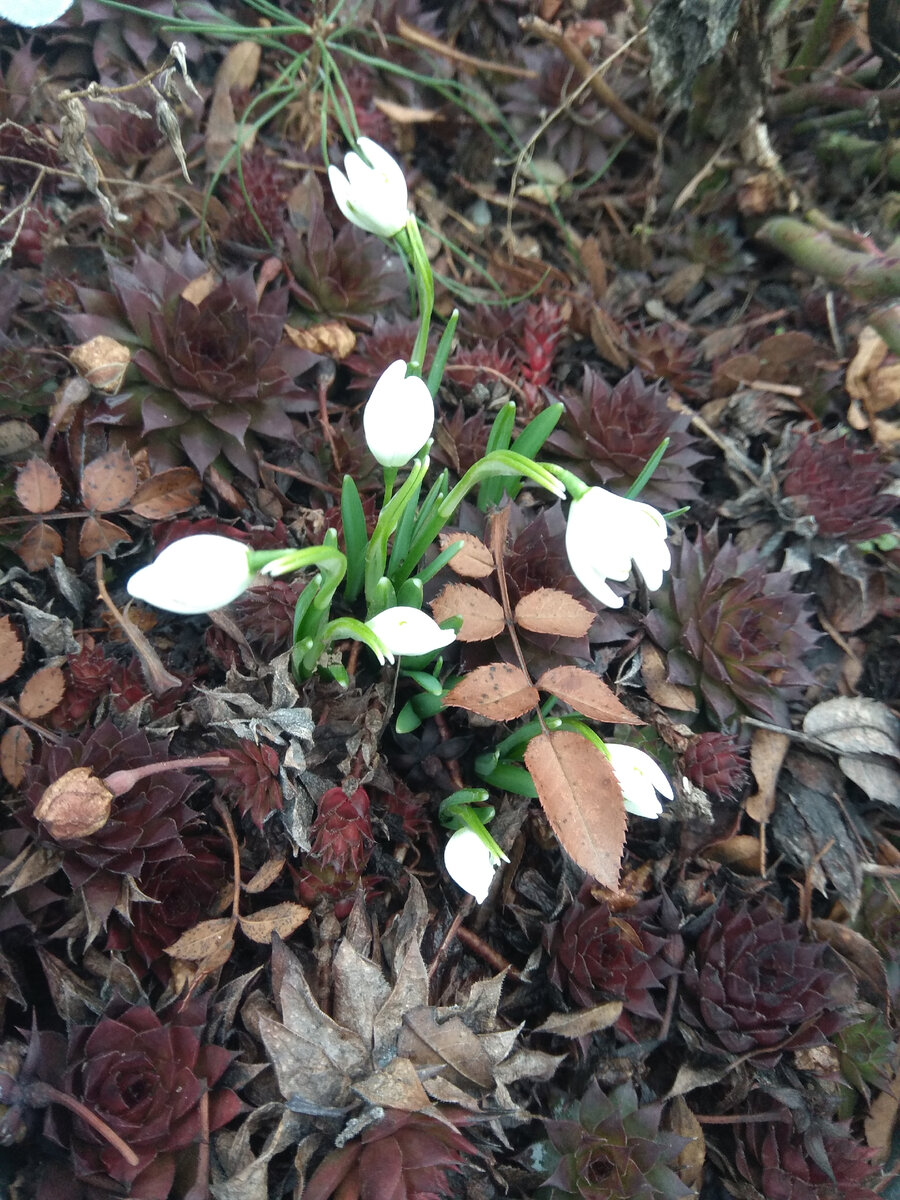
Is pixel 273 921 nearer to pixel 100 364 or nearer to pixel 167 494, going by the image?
pixel 167 494

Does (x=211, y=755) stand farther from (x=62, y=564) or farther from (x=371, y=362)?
(x=371, y=362)

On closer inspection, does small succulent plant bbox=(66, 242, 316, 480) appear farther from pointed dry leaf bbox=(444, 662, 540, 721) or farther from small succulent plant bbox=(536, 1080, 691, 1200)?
small succulent plant bbox=(536, 1080, 691, 1200)

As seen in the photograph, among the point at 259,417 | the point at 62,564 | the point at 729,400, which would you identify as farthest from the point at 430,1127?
the point at 729,400

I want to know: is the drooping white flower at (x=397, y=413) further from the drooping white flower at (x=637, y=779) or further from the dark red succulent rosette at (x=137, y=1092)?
the dark red succulent rosette at (x=137, y=1092)

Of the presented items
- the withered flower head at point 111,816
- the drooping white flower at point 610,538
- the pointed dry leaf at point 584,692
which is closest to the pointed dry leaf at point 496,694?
the pointed dry leaf at point 584,692

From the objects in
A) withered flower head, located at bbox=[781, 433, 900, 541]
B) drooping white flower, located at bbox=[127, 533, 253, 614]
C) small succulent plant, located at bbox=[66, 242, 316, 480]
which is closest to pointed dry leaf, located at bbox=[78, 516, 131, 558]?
small succulent plant, located at bbox=[66, 242, 316, 480]

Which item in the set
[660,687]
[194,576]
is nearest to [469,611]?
[194,576]

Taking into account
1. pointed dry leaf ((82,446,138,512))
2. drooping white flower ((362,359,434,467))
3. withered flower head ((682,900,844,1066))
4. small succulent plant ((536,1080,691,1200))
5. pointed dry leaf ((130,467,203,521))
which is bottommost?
small succulent plant ((536,1080,691,1200))
